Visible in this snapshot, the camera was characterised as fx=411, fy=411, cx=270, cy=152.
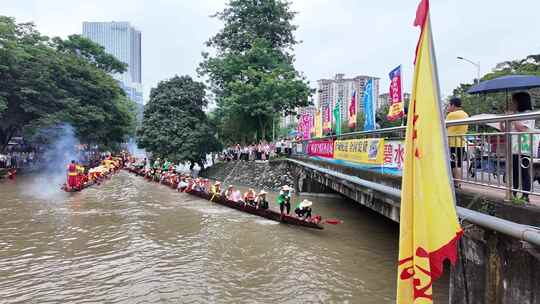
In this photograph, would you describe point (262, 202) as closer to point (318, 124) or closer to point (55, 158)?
point (318, 124)

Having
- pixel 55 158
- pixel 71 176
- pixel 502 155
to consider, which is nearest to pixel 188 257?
pixel 502 155

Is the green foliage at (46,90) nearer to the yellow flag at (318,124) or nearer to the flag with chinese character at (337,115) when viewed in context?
the yellow flag at (318,124)

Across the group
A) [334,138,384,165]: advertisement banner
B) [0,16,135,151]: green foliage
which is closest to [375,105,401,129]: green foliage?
[0,16,135,151]: green foliage

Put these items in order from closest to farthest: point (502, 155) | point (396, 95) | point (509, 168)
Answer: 1. point (509, 168)
2. point (502, 155)
3. point (396, 95)

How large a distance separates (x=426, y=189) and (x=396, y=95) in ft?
30.2

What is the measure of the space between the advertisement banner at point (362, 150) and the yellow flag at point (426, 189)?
673 centimetres

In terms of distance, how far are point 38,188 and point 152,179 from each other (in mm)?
8531

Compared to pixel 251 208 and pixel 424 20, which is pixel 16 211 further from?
pixel 424 20

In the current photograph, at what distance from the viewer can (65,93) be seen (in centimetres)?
3212

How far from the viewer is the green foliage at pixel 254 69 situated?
28312 millimetres

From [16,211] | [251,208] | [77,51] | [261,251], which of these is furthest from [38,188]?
[77,51]

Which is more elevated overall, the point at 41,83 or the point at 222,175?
the point at 41,83

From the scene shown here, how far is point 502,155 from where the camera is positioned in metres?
5.02

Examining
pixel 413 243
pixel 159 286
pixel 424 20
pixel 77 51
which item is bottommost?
pixel 159 286
